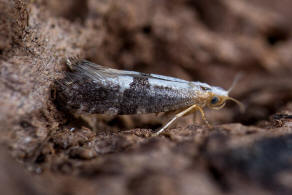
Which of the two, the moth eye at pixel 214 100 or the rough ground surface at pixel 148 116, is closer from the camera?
the rough ground surface at pixel 148 116

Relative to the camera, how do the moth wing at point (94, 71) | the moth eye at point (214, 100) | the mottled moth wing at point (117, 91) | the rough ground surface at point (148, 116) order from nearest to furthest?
the rough ground surface at point (148, 116) → the mottled moth wing at point (117, 91) → the moth wing at point (94, 71) → the moth eye at point (214, 100)

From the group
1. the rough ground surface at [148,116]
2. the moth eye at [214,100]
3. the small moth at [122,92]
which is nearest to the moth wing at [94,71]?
the small moth at [122,92]

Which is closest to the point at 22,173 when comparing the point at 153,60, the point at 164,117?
the point at 164,117

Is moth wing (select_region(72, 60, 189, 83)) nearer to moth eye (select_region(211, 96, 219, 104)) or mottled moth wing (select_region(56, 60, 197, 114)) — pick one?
mottled moth wing (select_region(56, 60, 197, 114))

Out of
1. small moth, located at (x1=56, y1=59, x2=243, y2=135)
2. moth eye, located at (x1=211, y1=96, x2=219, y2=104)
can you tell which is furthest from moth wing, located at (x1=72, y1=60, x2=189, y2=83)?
moth eye, located at (x1=211, y1=96, x2=219, y2=104)

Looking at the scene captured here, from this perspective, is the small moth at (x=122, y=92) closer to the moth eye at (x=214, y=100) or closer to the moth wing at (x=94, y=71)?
the moth wing at (x=94, y=71)

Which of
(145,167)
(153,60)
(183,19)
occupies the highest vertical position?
(183,19)

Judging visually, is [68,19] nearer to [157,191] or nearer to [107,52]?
[107,52]
